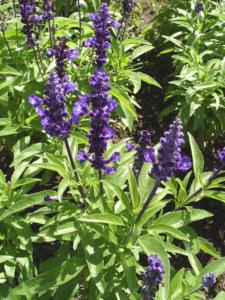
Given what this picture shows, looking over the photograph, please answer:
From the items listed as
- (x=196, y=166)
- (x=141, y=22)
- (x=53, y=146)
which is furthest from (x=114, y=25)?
(x=141, y=22)

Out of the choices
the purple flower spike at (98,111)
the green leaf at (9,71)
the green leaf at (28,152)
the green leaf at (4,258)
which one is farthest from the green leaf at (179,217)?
the green leaf at (9,71)

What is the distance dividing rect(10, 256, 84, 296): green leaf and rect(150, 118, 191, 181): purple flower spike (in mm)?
1443

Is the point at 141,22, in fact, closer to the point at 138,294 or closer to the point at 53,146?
the point at 53,146

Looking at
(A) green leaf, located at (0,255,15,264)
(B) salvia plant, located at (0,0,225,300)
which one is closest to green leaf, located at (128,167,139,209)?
(B) salvia plant, located at (0,0,225,300)

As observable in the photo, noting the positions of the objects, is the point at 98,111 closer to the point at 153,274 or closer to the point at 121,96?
the point at 153,274

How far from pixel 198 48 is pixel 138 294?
4.56 m

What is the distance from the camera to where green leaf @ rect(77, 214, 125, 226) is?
3721 millimetres

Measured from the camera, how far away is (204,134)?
6.84 m

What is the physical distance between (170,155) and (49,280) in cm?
178

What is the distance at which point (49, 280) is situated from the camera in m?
4.06

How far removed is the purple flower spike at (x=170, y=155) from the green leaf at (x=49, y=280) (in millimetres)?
1443

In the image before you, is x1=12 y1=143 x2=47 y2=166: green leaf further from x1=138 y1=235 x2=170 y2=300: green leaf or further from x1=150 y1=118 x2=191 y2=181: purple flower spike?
x1=150 y1=118 x2=191 y2=181: purple flower spike

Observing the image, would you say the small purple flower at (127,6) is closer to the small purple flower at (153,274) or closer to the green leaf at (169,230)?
the green leaf at (169,230)

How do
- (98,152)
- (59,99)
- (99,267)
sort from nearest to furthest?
(59,99) < (98,152) < (99,267)
